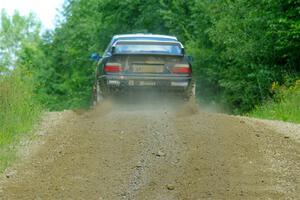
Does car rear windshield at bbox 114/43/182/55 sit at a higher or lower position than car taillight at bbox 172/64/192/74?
higher

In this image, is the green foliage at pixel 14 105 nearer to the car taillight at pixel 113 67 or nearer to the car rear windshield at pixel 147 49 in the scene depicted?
the car taillight at pixel 113 67

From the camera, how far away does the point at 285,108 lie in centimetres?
1697

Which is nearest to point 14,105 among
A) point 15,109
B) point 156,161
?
point 15,109

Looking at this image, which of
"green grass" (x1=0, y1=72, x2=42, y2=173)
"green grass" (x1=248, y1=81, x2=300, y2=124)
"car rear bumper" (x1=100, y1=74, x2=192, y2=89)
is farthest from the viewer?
"green grass" (x1=248, y1=81, x2=300, y2=124)

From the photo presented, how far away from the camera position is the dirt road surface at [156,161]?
7.98 metres

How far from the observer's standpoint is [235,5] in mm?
26797

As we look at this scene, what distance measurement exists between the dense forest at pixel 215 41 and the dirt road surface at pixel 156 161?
3423 mm

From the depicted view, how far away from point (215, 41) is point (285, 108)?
1124 centimetres

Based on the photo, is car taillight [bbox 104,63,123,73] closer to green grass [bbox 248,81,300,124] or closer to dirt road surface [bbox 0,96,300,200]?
dirt road surface [bbox 0,96,300,200]

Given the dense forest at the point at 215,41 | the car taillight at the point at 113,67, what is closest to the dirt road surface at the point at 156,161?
the car taillight at the point at 113,67

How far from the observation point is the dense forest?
870 inches

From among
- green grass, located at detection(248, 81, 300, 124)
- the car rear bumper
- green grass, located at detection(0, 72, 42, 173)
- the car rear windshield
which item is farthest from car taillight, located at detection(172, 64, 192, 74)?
green grass, located at detection(0, 72, 42, 173)

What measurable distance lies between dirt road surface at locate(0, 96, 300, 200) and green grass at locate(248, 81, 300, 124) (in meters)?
2.63

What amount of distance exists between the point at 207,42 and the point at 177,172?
2341cm
